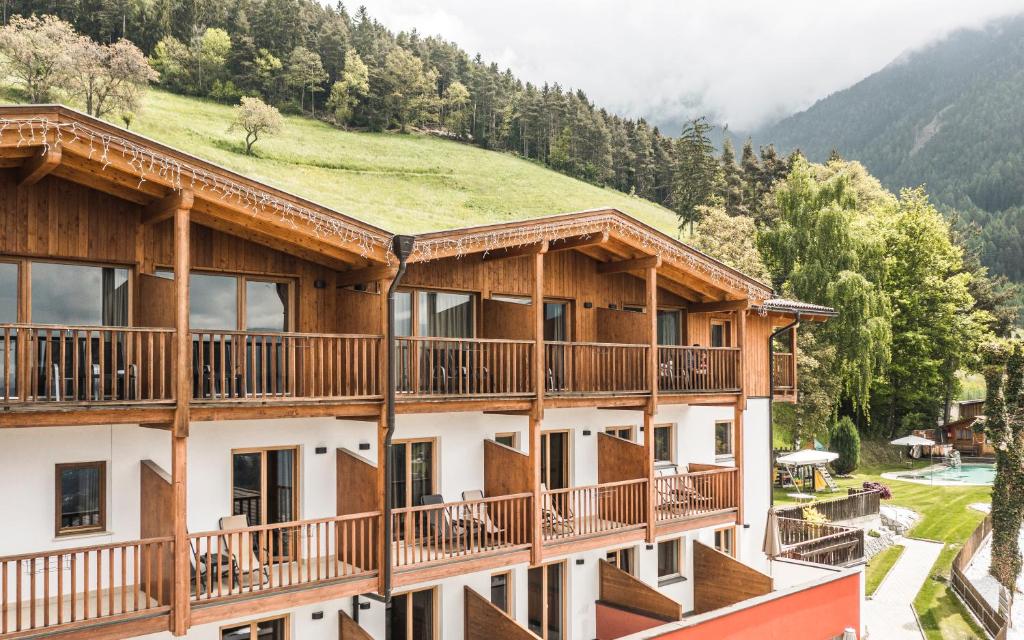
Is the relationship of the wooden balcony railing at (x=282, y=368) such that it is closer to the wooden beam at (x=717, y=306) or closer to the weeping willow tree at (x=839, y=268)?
the wooden beam at (x=717, y=306)

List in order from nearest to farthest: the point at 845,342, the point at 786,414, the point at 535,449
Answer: the point at 535,449
the point at 845,342
the point at 786,414

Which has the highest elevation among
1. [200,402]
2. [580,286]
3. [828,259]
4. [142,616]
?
[828,259]

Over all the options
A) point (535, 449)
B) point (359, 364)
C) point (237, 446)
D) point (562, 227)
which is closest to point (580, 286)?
point (562, 227)

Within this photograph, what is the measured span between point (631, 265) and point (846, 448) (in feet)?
102

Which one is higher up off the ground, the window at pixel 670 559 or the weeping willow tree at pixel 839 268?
the weeping willow tree at pixel 839 268

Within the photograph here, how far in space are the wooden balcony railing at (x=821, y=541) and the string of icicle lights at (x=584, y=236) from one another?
7.63 m

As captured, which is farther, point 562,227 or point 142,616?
point 562,227

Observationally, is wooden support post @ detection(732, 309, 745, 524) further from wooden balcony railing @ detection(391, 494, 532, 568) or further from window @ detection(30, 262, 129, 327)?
window @ detection(30, 262, 129, 327)

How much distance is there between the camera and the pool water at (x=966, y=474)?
156ft

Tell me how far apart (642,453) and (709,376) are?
2796 mm

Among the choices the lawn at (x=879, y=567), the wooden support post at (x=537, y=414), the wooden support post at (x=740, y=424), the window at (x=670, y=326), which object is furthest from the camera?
the lawn at (x=879, y=567)

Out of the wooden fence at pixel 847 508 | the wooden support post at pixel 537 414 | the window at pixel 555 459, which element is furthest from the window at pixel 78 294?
the wooden fence at pixel 847 508

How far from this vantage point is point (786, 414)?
46.8 m

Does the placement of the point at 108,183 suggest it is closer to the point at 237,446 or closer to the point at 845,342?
the point at 237,446
